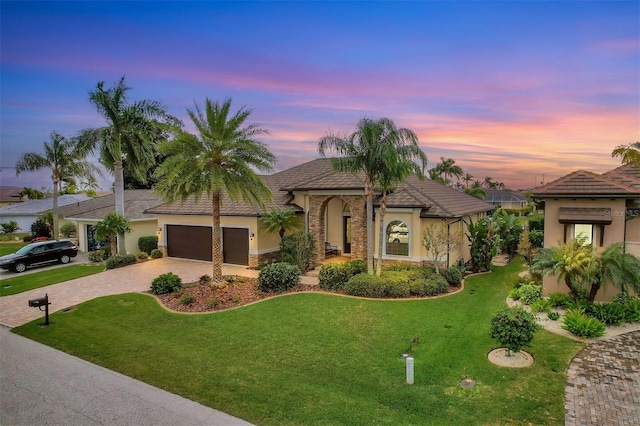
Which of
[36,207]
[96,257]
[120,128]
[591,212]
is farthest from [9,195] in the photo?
[591,212]

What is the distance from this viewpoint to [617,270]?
10.5m

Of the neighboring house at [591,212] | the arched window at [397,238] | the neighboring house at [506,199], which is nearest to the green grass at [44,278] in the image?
the arched window at [397,238]

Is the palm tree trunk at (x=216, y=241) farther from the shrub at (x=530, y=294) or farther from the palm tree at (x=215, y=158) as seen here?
the shrub at (x=530, y=294)

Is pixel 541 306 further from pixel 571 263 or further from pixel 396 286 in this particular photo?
pixel 396 286

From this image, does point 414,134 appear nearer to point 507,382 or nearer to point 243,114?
point 243,114

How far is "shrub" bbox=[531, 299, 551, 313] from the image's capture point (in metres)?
12.1

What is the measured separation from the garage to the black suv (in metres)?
7.02

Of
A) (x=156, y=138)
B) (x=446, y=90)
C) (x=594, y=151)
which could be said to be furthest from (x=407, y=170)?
(x=156, y=138)

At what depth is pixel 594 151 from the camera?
21953 mm

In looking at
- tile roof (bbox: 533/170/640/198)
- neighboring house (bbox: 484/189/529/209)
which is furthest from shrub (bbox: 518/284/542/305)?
neighboring house (bbox: 484/189/529/209)

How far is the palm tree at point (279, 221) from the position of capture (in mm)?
18672

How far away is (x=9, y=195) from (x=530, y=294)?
8773 cm

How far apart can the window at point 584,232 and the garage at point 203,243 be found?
15741mm

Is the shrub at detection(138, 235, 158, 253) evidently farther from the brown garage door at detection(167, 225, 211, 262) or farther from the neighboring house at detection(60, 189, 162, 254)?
the brown garage door at detection(167, 225, 211, 262)
